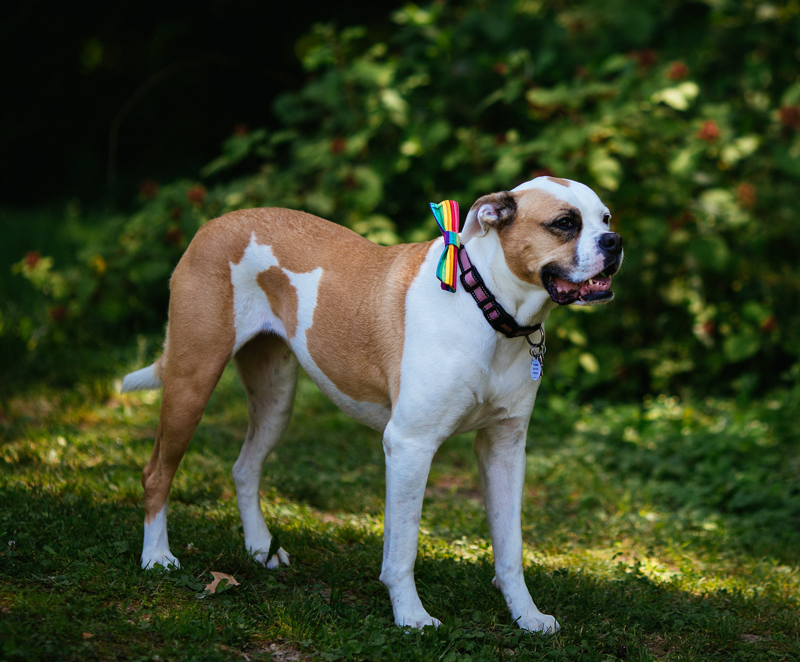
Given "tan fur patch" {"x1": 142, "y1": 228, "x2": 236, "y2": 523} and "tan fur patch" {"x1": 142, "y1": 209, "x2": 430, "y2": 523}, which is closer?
"tan fur patch" {"x1": 142, "y1": 209, "x2": 430, "y2": 523}

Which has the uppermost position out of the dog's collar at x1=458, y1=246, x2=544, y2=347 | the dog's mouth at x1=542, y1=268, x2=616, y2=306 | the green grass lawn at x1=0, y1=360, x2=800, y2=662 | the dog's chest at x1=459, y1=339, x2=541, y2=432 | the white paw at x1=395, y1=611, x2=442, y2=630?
the dog's mouth at x1=542, y1=268, x2=616, y2=306

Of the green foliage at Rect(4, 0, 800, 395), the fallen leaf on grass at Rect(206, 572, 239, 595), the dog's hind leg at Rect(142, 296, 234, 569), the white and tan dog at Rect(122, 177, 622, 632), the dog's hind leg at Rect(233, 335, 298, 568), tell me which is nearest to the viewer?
the white and tan dog at Rect(122, 177, 622, 632)

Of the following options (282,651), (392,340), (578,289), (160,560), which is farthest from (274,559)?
(578,289)

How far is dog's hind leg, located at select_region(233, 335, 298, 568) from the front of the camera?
3.73m

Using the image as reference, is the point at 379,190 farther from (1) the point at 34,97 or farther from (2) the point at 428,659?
(1) the point at 34,97

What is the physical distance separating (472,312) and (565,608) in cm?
130

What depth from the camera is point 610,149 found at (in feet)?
19.2

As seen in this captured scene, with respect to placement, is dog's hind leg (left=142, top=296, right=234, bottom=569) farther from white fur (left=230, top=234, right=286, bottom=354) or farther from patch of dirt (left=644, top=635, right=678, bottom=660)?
patch of dirt (left=644, top=635, right=678, bottom=660)

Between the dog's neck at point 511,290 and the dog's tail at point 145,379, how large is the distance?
1.65 meters

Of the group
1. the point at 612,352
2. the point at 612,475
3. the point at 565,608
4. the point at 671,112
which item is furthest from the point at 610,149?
the point at 565,608

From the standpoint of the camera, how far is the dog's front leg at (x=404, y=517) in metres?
3.03

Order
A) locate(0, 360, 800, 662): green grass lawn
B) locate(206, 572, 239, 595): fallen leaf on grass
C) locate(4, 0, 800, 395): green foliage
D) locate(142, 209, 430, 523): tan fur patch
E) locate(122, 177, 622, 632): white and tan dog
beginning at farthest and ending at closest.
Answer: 1. locate(4, 0, 800, 395): green foliage
2. locate(142, 209, 430, 523): tan fur patch
3. locate(206, 572, 239, 595): fallen leaf on grass
4. locate(122, 177, 622, 632): white and tan dog
5. locate(0, 360, 800, 662): green grass lawn

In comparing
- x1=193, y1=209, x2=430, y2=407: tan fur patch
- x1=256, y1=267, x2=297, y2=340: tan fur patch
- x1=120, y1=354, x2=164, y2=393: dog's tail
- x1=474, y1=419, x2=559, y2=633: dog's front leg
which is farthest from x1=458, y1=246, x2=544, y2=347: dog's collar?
x1=120, y1=354, x2=164, y2=393: dog's tail

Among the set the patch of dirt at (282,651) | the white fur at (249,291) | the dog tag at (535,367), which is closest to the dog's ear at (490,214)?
the dog tag at (535,367)
